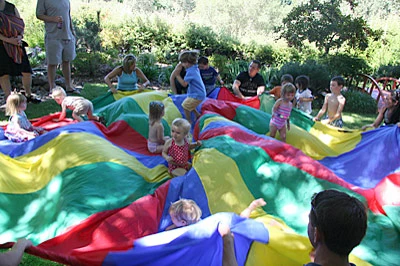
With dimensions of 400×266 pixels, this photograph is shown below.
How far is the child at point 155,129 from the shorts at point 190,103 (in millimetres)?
1055

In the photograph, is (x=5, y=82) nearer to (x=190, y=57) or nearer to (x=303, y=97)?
(x=190, y=57)

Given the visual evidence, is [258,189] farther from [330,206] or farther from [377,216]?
[330,206]

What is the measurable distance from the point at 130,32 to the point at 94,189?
1341cm

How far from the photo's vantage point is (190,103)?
5188 mm

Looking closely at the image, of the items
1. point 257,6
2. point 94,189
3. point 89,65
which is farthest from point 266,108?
point 257,6

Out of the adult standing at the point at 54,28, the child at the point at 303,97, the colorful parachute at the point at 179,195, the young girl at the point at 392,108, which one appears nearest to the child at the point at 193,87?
the colorful parachute at the point at 179,195

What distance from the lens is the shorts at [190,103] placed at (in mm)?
5183

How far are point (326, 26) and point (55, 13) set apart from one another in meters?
9.93

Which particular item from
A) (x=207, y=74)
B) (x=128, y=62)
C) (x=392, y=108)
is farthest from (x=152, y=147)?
(x=392, y=108)

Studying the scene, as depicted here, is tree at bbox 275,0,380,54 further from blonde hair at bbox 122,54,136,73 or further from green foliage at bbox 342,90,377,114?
blonde hair at bbox 122,54,136,73

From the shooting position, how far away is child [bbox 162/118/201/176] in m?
3.52

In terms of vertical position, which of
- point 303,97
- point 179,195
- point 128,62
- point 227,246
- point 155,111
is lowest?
point 179,195

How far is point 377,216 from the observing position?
291 centimetres

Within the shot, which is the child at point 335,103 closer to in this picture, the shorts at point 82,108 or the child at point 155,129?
the child at point 155,129
